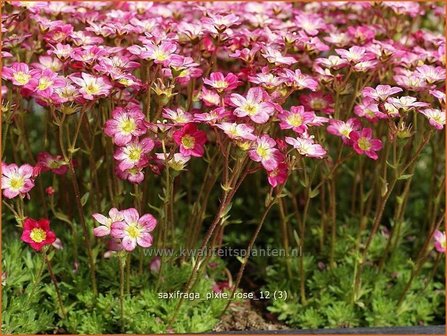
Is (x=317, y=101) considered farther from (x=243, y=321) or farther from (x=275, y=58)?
(x=243, y=321)

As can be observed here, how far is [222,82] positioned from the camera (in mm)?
1701

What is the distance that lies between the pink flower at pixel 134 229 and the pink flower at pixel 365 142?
20.6 inches

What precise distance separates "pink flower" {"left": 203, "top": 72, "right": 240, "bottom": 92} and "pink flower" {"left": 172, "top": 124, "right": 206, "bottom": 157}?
121mm

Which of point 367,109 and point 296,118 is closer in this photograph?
point 296,118

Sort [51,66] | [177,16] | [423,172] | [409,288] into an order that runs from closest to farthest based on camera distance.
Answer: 1. [51,66]
2. [409,288]
3. [177,16]
4. [423,172]

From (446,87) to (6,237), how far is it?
4.34 ft

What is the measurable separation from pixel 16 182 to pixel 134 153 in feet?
0.96

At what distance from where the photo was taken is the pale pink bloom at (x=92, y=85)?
1609 millimetres

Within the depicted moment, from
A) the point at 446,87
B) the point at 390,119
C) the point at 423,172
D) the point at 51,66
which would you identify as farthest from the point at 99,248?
the point at 423,172

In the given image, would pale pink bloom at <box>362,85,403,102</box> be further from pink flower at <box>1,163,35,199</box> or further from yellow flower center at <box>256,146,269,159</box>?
pink flower at <box>1,163,35,199</box>

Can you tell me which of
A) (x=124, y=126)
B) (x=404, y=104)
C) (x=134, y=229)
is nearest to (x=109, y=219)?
(x=134, y=229)

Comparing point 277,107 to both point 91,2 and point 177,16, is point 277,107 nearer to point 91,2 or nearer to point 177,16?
point 177,16

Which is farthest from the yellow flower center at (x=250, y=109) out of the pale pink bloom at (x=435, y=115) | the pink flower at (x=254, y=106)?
the pale pink bloom at (x=435, y=115)

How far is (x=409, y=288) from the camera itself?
82.0 inches
